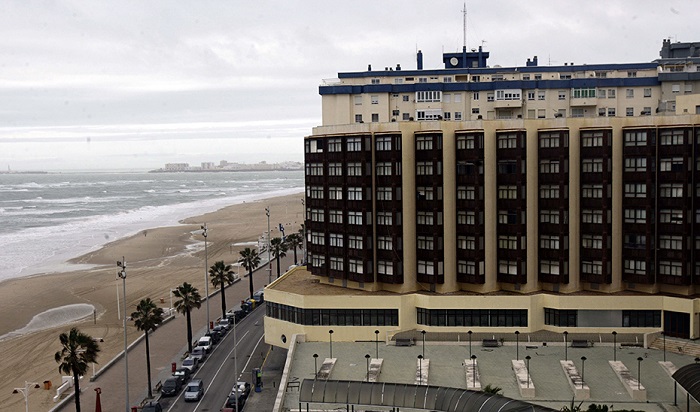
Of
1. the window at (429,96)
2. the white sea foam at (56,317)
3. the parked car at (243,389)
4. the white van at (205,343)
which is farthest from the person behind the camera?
the window at (429,96)

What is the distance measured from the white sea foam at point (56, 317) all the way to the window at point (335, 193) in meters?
39.1

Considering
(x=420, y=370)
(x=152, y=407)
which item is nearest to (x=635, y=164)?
(x=420, y=370)

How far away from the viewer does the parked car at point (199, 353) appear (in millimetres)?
66181

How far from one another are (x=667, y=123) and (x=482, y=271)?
774 inches

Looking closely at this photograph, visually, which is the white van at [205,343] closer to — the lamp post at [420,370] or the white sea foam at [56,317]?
the white sea foam at [56,317]

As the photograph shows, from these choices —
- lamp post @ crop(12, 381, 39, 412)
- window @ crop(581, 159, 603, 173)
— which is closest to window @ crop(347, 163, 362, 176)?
window @ crop(581, 159, 603, 173)

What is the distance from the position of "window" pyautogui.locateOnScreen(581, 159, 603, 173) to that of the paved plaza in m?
14.5

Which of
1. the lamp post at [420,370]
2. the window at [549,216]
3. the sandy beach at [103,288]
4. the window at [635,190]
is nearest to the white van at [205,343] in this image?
the sandy beach at [103,288]

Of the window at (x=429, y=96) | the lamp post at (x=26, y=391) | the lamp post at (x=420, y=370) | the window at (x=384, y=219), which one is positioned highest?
the window at (x=429, y=96)

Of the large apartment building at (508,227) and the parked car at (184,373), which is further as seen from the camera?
the parked car at (184,373)

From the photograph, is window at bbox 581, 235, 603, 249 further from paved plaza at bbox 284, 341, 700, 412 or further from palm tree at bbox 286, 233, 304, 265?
palm tree at bbox 286, 233, 304, 265

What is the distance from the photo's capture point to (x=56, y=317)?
8512 cm

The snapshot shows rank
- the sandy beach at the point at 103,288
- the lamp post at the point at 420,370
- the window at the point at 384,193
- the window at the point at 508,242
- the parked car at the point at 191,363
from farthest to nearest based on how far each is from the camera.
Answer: the sandy beach at the point at 103,288, the parked car at the point at 191,363, the window at the point at 384,193, the window at the point at 508,242, the lamp post at the point at 420,370

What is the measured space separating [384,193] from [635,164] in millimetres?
21049
